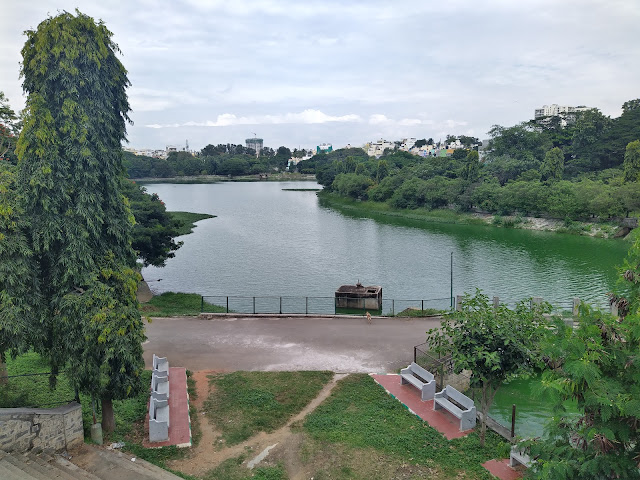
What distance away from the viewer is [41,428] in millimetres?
9719

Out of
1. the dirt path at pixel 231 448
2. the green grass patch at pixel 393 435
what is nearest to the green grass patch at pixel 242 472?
the dirt path at pixel 231 448

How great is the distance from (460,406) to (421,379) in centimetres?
159

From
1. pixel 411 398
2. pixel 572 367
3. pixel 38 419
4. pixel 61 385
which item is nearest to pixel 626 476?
pixel 572 367

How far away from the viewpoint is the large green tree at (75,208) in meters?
10.2

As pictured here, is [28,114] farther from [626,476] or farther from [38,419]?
[626,476]

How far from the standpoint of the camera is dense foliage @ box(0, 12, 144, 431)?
10156mm

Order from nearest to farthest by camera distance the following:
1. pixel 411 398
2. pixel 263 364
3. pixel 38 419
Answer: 1. pixel 38 419
2. pixel 411 398
3. pixel 263 364

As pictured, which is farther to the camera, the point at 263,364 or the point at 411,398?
the point at 263,364

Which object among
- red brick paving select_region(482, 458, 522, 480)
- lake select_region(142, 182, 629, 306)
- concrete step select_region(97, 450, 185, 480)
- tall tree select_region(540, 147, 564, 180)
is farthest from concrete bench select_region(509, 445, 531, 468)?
tall tree select_region(540, 147, 564, 180)

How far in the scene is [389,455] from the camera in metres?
10.4

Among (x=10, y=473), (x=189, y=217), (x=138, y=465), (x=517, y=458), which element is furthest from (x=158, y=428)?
(x=189, y=217)

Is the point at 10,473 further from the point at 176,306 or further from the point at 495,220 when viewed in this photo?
the point at 495,220

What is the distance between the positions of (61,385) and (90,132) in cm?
710

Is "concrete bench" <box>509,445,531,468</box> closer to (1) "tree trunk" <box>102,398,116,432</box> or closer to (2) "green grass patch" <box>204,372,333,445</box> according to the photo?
(2) "green grass patch" <box>204,372,333,445</box>
